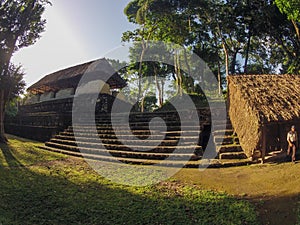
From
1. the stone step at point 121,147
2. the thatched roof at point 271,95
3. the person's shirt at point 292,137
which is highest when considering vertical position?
the thatched roof at point 271,95

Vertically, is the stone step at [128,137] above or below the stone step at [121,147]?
above

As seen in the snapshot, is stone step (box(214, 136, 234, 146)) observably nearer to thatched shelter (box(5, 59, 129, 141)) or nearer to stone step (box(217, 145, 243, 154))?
stone step (box(217, 145, 243, 154))

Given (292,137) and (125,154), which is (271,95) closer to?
(292,137)

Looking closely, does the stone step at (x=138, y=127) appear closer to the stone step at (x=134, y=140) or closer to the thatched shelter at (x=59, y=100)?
the stone step at (x=134, y=140)

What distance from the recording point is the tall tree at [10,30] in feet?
39.9

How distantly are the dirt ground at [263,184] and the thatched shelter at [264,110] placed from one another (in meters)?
1.08

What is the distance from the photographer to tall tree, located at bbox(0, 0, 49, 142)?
479 inches

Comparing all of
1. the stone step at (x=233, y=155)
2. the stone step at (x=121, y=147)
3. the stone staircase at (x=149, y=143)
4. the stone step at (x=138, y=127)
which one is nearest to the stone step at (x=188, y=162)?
the stone staircase at (x=149, y=143)

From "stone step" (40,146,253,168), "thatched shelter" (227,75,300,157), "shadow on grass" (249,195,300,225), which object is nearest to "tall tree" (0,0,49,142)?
"stone step" (40,146,253,168)

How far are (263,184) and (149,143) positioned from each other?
5.23 meters

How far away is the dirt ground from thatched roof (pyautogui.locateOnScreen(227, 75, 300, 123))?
1.60 m

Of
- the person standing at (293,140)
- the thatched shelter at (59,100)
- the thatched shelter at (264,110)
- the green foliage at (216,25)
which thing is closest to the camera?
the person standing at (293,140)

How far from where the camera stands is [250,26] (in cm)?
2005

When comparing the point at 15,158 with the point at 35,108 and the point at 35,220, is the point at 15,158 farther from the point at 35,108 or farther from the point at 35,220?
the point at 35,108
